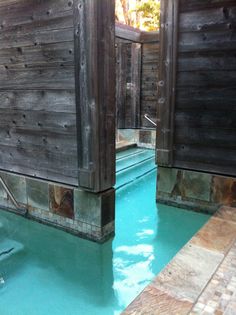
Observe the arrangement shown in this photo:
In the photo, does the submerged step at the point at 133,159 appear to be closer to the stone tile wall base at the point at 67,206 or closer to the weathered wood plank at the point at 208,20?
the stone tile wall base at the point at 67,206

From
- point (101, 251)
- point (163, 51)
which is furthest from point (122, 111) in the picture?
point (101, 251)

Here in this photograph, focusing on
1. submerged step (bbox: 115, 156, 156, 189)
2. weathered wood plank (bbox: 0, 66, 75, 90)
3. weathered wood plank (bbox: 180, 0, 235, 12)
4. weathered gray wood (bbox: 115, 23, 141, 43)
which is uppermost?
weathered gray wood (bbox: 115, 23, 141, 43)

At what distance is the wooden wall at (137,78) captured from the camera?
252 inches

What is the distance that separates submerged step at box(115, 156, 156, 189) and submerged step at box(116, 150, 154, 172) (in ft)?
0.29

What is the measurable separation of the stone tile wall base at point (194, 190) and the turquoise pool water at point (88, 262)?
0.10m

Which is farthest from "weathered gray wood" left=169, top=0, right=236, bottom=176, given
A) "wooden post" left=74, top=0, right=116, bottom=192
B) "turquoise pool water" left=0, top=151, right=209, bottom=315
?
"wooden post" left=74, top=0, right=116, bottom=192

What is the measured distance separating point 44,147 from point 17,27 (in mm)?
1062

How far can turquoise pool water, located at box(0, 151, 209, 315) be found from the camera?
6.20 feet

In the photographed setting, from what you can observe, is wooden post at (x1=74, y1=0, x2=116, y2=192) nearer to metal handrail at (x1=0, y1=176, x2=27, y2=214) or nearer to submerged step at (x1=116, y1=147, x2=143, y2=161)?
metal handrail at (x1=0, y1=176, x2=27, y2=214)

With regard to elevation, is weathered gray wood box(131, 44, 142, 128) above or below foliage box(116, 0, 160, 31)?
below

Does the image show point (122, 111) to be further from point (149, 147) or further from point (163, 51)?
point (163, 51)

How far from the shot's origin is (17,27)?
268cm

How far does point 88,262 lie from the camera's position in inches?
92.4

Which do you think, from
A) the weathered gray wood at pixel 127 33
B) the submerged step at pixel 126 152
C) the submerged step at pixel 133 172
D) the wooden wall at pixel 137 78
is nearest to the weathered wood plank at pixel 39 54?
the submerged step at pixel 133 172
